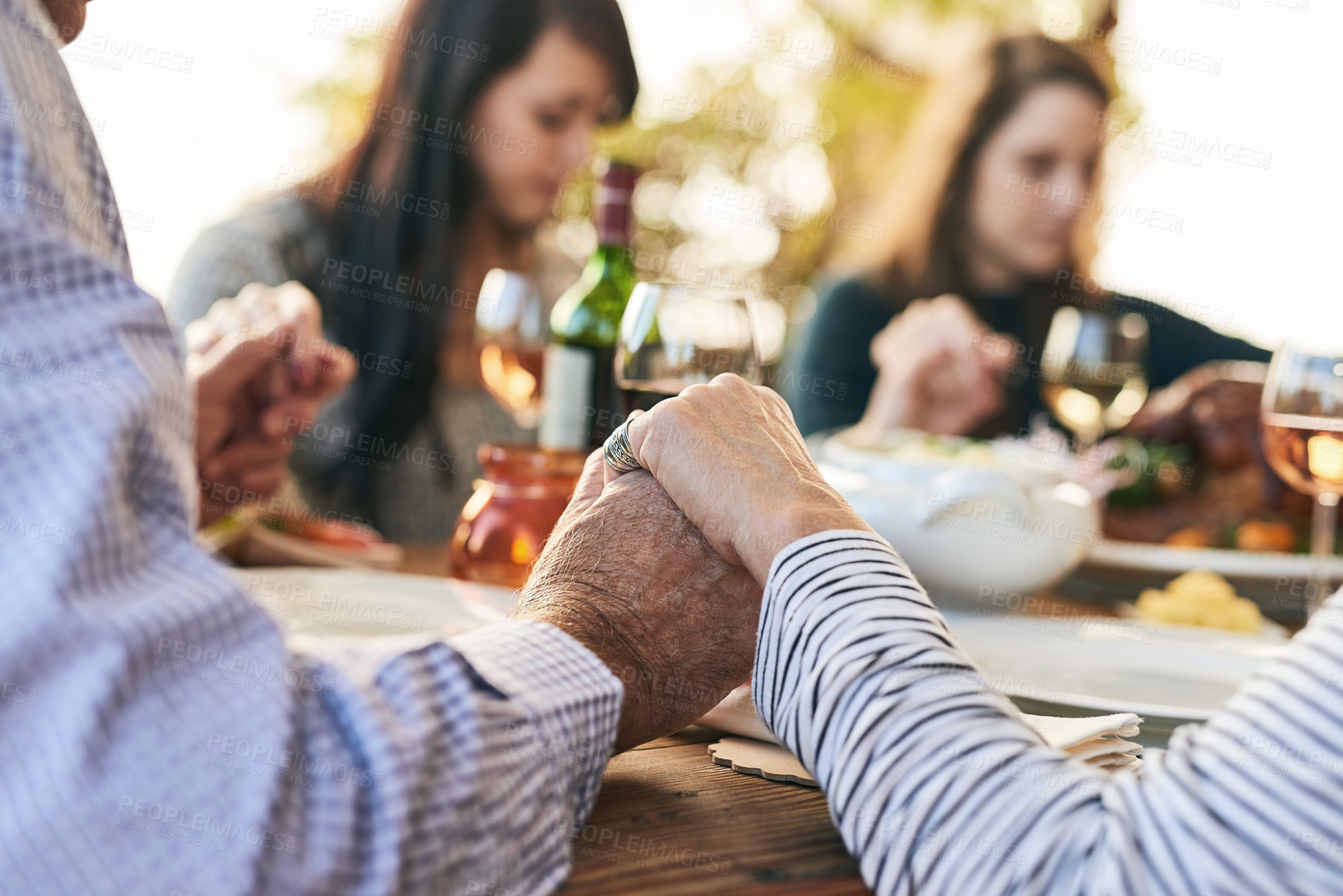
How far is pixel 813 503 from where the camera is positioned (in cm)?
60

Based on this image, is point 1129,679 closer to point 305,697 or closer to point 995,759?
point 995,759

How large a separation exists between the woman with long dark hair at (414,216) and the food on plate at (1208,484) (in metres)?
1.30

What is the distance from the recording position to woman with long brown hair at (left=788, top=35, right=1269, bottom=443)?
2799mm

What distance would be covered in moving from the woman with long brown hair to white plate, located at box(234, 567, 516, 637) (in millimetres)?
1758

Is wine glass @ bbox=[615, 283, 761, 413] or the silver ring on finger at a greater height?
wine glass @ bbox=[615, 283, 761, 413]

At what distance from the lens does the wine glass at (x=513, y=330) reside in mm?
1354

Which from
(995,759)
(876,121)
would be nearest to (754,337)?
(995,759)

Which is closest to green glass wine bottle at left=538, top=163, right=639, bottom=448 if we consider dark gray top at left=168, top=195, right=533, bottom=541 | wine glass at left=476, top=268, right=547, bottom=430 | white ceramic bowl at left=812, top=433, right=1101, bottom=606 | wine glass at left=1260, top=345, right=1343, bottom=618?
wine glass at left=476, top=268, right=547, bottom=430

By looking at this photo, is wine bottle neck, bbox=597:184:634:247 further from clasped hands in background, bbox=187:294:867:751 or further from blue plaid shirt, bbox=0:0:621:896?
blue plaid shirt, bbox=0:0:621:896

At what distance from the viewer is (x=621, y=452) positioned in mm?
696

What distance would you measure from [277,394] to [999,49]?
7.62ft

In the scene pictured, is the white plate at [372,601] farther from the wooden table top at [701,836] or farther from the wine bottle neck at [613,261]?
the wine bottle neck at [613,261]

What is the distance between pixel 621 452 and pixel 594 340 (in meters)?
0.49

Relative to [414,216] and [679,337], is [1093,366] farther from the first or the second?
[414,216]
